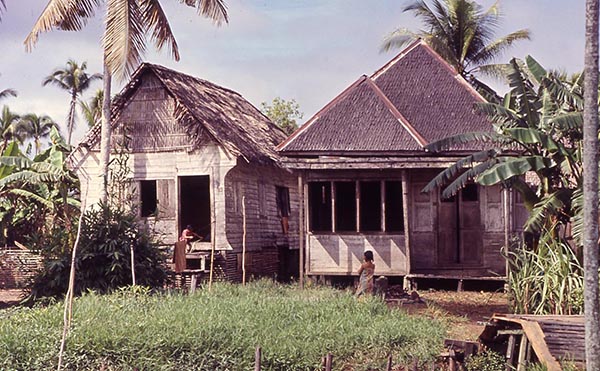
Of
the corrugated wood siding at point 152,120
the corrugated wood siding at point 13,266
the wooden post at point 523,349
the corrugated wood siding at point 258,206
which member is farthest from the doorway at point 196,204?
the wooden post at point 523,349

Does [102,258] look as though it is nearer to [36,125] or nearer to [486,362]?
[486,362]

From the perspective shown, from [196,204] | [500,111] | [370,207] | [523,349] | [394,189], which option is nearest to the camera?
[523,349]

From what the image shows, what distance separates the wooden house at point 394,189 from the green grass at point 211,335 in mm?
4665

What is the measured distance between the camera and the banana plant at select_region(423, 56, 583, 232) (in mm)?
12273

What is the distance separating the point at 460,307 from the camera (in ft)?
48.5

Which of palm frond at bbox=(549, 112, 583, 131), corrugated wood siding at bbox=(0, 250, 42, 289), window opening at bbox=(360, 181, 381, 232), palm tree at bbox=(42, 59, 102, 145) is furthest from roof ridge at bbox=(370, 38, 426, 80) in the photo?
palm tree at bbox=(42, 59, 102, 145)

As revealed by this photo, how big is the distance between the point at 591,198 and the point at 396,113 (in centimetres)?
953

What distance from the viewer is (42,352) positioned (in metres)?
9.31

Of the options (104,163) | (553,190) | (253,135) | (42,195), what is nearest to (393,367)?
(553,190)

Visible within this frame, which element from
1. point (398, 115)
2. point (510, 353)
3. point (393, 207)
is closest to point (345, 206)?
point (393, 207)

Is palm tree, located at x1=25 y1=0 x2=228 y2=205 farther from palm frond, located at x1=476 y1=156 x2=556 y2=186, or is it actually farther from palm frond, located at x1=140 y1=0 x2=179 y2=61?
palm frond, located at x1=476 y1=156 x2=556 y2=186

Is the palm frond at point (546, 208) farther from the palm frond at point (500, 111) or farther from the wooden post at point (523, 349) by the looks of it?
the wooden post at point (523, 349)

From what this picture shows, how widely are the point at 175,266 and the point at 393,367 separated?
8.19m

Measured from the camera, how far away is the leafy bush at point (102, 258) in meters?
14.1
